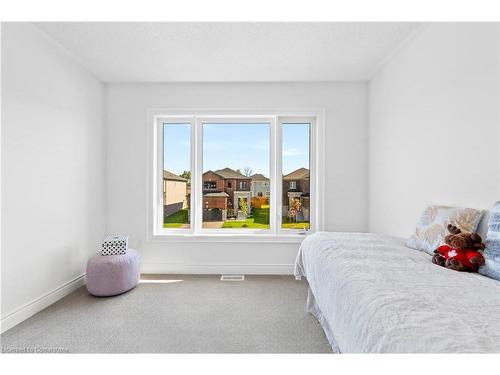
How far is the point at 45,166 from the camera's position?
7.79 ft

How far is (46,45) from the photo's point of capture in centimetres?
238

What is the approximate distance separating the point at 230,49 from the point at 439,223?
2269 mm

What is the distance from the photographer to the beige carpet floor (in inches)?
71.7

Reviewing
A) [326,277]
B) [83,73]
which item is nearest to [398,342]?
[326,277]

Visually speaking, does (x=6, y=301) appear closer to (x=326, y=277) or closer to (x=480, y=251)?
(x=326, y=277)

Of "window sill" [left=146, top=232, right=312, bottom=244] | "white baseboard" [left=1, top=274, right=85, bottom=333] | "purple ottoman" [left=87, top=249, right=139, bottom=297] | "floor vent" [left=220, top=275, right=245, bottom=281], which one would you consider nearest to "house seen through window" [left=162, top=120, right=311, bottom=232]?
"window sill" [left=146, top=232, right=312, bottom=244]

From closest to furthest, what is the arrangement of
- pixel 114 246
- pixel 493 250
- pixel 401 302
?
pixel 401 302 → pixel 493 250 → pixel 114 246

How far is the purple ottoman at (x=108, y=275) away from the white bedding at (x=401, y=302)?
6.41 ft

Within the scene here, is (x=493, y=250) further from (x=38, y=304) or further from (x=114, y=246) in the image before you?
(x=38, y=304)

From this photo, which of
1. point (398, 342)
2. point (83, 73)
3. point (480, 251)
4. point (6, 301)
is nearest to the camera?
point (398, 342)

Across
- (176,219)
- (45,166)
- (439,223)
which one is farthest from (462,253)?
(45,166)

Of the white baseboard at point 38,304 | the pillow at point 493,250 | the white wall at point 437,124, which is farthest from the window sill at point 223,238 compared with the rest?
the pillow at point 493,250

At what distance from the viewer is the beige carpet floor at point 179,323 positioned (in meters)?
1.82

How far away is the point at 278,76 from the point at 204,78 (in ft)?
2.93
